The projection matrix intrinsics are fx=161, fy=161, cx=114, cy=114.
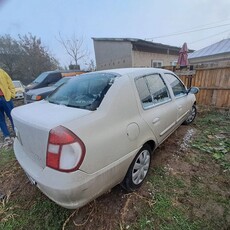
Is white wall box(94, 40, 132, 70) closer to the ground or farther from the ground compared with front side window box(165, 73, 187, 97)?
farther from the ground

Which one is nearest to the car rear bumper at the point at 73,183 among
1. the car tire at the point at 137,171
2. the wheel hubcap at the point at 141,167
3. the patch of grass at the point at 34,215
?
the car tire at the point at 137,171

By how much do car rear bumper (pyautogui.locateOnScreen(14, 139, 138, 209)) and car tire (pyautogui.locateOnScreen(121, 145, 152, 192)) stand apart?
0.34 metres

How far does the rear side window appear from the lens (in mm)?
2145

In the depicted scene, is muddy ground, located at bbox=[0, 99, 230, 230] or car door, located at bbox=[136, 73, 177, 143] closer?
muddy ground, located at bbox=[0, 99, 230, 230]

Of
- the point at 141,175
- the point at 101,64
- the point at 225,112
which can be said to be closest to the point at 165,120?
the point at 141,175

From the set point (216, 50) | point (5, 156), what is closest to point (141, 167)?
point (5, 156)

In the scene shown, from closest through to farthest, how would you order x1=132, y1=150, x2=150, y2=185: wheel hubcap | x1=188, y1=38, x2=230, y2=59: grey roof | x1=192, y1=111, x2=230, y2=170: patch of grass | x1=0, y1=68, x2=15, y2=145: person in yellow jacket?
Answer: x1=132, y1=150, x2=150, y2=185: wheel hubcap, x1=192, y1=111, x2=230, y2=170: patch of grass, x1=0, y1=68, x2=15, y2=145: person in yellow jacket, x1=188, y1=38, x2=230, y2=59: grey roof

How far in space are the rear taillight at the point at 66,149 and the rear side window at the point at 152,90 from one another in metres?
1.09

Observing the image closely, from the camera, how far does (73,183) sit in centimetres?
131

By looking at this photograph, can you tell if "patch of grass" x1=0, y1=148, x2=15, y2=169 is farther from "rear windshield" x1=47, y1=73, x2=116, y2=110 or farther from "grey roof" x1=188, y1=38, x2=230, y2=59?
"grey roof" x1=188, y1=38, x2=230, y2=59

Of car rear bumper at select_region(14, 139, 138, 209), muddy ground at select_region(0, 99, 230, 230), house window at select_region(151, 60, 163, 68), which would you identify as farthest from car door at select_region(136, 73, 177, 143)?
house window at select_region(151, 60, 163, 68)

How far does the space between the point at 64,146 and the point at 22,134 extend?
0.72 meters

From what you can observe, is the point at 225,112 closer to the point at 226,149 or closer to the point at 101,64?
the point at 226,149

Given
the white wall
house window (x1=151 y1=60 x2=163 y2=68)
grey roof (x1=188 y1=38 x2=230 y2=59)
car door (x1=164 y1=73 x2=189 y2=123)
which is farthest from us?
house window (x1=151 y1=60 x2=163 y2=68)
